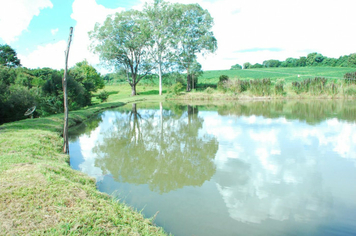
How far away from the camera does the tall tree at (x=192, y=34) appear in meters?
35.7

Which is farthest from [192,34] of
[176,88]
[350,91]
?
[350,91]

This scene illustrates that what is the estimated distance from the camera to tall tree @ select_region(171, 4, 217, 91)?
35719 mm

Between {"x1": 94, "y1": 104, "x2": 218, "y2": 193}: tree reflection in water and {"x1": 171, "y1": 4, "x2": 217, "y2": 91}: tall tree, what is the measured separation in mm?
25226

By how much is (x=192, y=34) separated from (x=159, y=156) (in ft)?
105

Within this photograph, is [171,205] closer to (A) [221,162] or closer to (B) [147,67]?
(A) [221,162]

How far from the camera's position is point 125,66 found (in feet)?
128

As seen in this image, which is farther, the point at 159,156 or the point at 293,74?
the point at 293,74

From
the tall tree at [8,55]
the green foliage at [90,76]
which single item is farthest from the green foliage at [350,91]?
the tall tree at [8,55]

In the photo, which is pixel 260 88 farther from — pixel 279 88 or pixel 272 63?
pixel 272 63

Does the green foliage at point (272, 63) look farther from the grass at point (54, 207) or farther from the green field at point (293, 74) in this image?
the grass at point (54, 207)

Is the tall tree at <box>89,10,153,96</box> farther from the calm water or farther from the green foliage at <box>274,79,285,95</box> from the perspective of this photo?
the calm water

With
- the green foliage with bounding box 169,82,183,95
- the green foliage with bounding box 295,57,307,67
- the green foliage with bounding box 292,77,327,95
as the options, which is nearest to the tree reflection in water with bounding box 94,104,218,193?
the green foliage with bounding box 169,82,183,95

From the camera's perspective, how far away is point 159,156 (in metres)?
8.45

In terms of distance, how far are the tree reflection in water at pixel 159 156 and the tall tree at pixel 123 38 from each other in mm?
25078
